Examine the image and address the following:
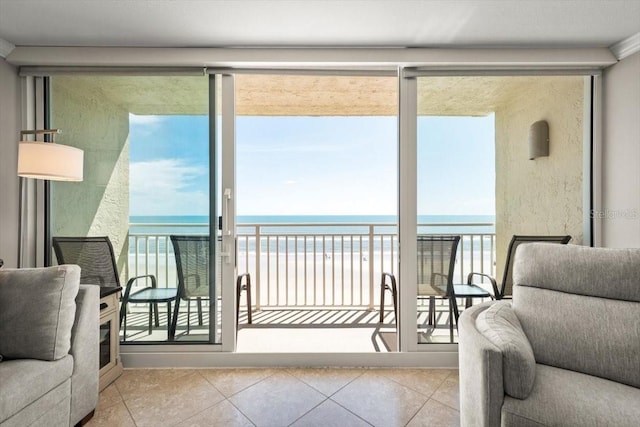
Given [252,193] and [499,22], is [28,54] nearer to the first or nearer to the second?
[499,22]

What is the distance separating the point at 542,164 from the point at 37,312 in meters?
3.59

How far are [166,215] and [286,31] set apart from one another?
1.68 m

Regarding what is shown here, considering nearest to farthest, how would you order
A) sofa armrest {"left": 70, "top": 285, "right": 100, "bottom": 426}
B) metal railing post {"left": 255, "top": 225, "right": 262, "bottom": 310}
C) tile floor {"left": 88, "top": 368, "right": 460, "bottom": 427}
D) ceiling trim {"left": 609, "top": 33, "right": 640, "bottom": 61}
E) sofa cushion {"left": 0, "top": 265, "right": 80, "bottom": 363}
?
1. sofa cushion {"left": 0, "top": 265, "right": 80, "bottom": 363}
2. sofa armrest {"left": 70, "top": 285, "right": 100, "bottom": 426}
3. tile floor {"left": 88, "top": 368, "right": 460, "bottom": 427}
4. ceiling trim {"left": 609, "top": 33, "right": 640, "bottom": 61}
5. metal railing post {"left": 255, "top": 225, "right": 262, "bottom": 310}

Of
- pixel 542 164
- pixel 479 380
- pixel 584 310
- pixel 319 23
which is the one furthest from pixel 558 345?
pixel 319 23

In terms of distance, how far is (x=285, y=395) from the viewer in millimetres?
1917

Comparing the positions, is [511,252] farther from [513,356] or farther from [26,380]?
[26,380]

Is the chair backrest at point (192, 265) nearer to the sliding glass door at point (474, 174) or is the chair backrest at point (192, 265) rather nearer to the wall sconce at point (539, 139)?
the sliding glass door at point (474, 174)

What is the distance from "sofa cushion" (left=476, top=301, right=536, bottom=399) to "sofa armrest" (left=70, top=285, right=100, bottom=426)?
7.10 ft

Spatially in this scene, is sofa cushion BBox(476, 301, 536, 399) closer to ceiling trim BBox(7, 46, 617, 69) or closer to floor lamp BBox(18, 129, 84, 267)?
ceiling trim BBox(7, 46, 617, 69)

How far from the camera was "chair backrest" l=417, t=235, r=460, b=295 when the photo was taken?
235cm

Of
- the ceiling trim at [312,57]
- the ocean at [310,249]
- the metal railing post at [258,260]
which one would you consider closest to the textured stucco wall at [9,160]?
the ceiling trim at [312,57]

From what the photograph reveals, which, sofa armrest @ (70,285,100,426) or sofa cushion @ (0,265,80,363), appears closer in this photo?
sofa cushion @ (0,265,80,363)

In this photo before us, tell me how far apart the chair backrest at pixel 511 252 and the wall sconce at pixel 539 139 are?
677 mm

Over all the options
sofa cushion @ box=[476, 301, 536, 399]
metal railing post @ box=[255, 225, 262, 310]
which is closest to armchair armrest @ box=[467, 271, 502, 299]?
sofa cushion @ box=[476, 301, 536, 399]
